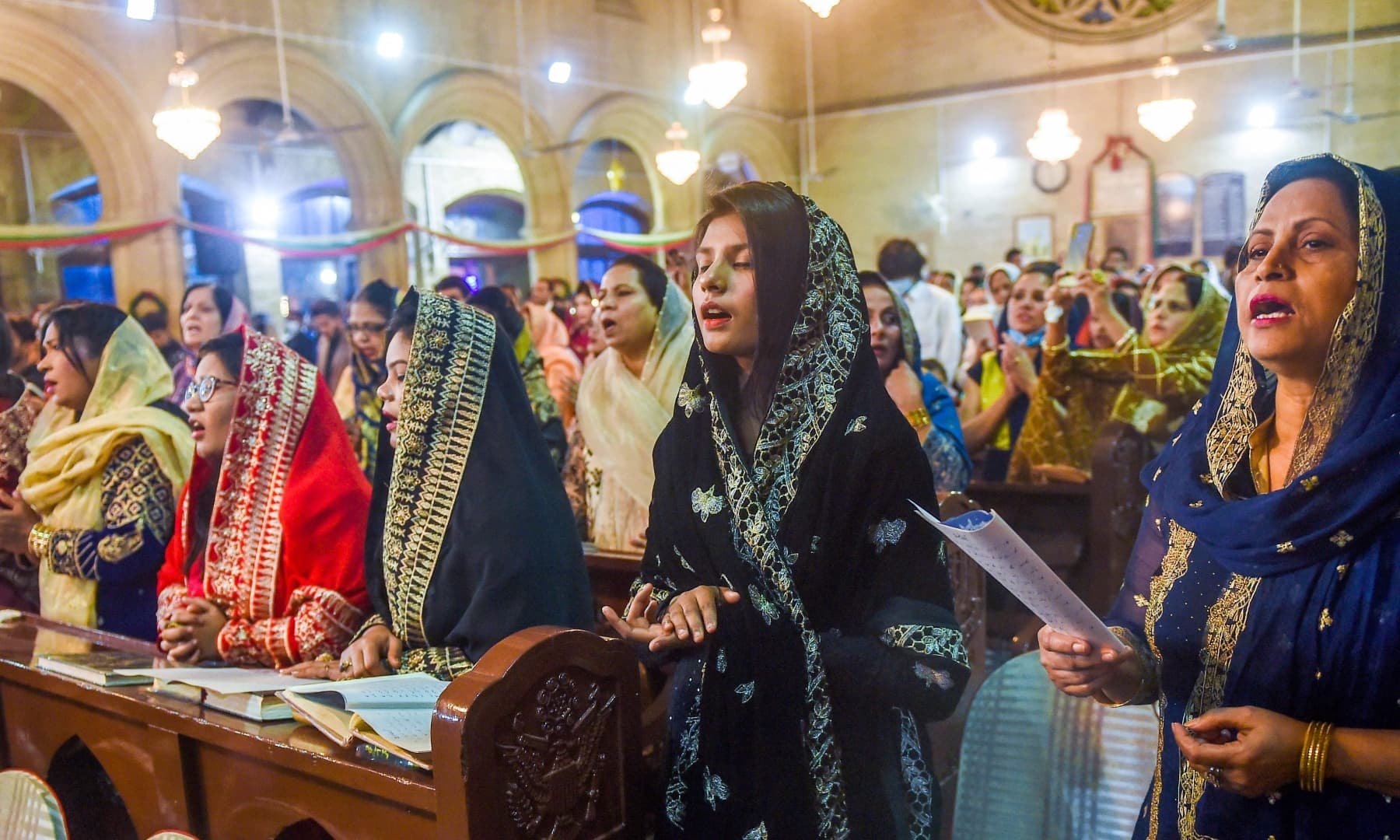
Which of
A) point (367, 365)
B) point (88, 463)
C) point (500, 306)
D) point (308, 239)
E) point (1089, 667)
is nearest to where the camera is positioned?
point (1089, 667)

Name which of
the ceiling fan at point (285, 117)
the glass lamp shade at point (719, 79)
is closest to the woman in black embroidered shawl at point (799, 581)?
the ceiling fan at point (285, 117)

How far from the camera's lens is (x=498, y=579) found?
184cm

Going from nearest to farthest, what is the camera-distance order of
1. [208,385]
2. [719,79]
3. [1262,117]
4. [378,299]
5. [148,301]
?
[208,385]
[378,299]
[148,301]
[719,79]
[1262,117]

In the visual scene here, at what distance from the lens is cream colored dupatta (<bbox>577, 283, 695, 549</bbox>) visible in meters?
3.00

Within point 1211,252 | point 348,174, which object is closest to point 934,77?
point 1211,252

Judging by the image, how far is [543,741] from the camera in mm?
1385

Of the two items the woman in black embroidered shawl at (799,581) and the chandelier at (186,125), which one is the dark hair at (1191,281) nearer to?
the woman in black embroidered shawl at (799,581)

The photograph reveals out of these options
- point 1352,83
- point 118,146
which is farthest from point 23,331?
point 1352,83

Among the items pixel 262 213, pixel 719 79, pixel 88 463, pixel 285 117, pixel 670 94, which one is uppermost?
pixel 670 94

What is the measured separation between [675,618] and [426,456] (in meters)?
0.76

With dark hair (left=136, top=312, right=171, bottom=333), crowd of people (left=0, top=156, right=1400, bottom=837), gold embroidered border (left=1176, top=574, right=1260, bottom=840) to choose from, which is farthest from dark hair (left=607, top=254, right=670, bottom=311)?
dark hair (left=136, top=312, right=171, bottom=333)

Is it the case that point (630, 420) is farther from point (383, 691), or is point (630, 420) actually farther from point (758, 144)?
point (758, 144)

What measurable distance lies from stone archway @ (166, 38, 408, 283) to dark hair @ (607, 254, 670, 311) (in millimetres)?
7623

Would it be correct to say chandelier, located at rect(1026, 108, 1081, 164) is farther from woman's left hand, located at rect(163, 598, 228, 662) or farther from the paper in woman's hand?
the paper in woman's hand
